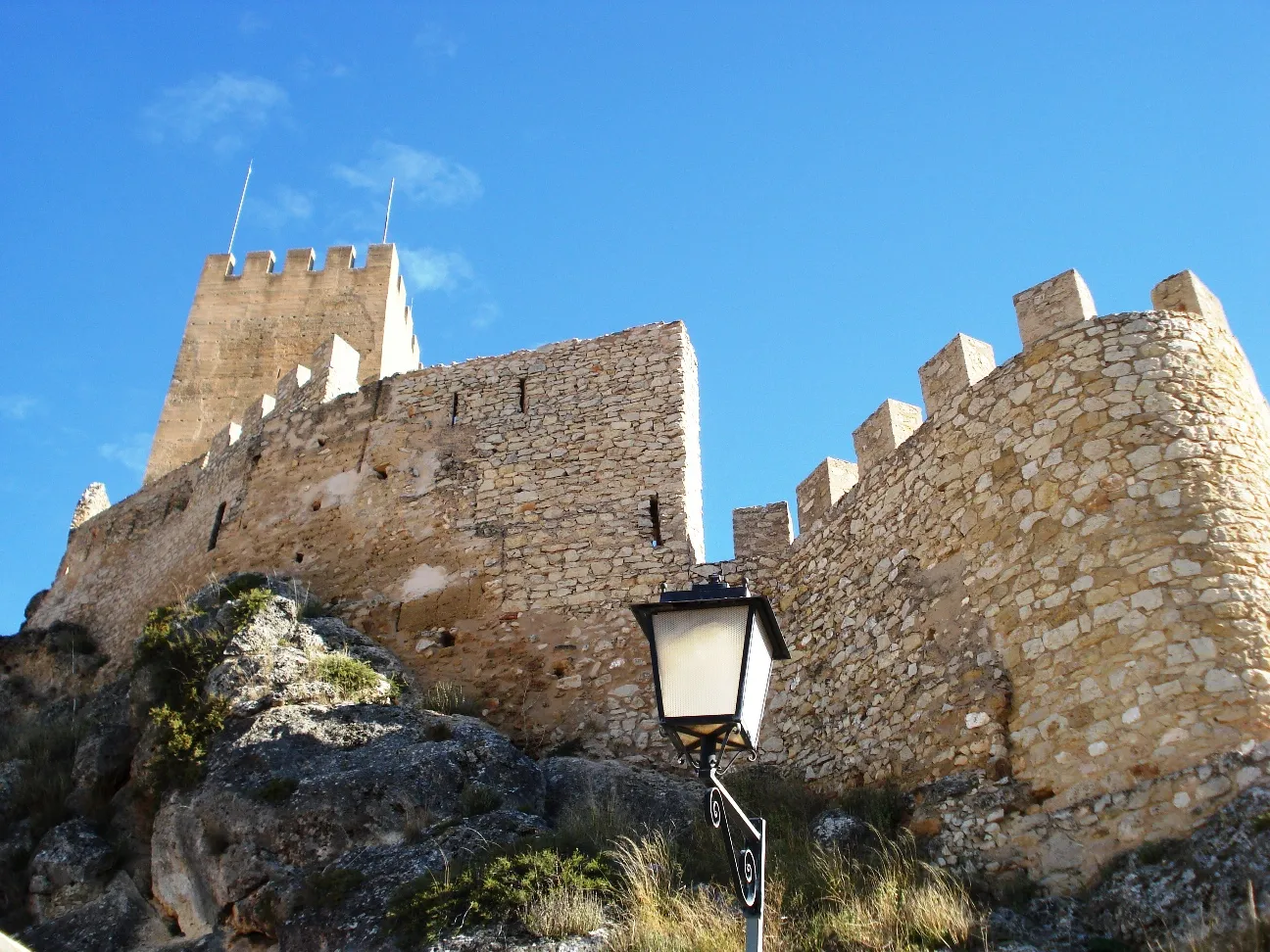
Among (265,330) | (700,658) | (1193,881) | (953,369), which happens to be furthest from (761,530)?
(265,330)

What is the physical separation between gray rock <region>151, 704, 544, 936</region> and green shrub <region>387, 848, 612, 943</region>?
744 millimetres

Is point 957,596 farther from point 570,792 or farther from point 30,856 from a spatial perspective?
point 30,856

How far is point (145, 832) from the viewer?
10.8 metres

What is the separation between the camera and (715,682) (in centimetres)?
504

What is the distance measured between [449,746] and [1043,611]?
16.2 feet

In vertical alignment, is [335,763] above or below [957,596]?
below

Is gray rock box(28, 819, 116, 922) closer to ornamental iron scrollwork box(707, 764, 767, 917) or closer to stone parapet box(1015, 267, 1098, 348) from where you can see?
ornamental iron scrollwork box(707, 764, 767, 917)

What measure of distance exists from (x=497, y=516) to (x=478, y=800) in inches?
178

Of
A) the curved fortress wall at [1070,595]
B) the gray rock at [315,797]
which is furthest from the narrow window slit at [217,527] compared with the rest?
the curved fortress wall at [1070,595]

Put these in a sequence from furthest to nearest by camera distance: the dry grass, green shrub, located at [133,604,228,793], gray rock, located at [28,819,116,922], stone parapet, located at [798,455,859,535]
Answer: stone parapet, located at [798,455,859,535] < green shrub, located at [133,604,228,793] < gray rock, located at [28,819,116,922] < the dry grass

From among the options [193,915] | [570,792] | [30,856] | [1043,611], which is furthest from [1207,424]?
[30,856]

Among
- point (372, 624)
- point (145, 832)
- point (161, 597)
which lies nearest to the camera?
point (145, 832)

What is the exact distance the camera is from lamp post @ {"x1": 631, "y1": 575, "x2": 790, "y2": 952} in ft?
16.2

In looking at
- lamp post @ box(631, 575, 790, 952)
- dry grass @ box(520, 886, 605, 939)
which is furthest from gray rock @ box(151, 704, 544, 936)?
lamp post @ box(631, 575, 790, 952)
